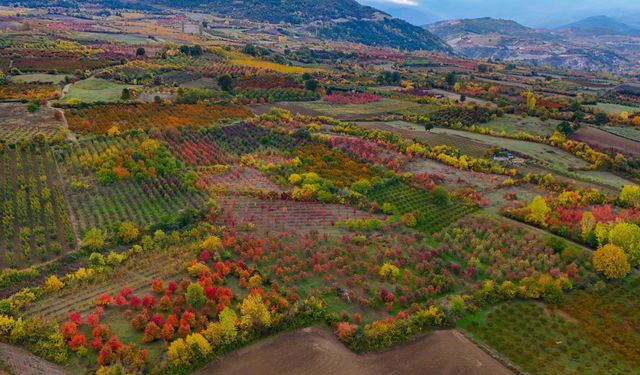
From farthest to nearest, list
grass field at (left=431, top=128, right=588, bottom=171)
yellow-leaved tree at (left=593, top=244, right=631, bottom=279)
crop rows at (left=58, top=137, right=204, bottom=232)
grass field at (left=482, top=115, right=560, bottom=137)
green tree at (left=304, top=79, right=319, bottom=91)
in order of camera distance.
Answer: green tree at (left=304, top=79, right=319, bottom=91) → grass field at (left=482, top=115, right=560, bottom=137) → grass field at (left=431, top=128, right=588, bottom=171) → crop rows at (left=58, top=137, right=204, bottom=232) → yellow-leaved tree at (left=593, top=244, right=631, bottom=279)

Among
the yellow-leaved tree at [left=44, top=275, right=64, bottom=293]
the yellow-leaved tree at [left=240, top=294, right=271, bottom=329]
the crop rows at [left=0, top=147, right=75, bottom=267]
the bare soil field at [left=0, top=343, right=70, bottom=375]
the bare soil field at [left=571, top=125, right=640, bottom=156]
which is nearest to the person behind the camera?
the bare soil field at [left=0, top=343, right=70, bottom=375]

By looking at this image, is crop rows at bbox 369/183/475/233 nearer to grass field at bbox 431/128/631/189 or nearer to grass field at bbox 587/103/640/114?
grass field at bbox 431/128/631/189

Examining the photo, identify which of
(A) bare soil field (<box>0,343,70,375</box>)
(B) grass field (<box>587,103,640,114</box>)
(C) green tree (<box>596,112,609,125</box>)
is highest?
(B) grass field (<box>587,103,640,114</box>)

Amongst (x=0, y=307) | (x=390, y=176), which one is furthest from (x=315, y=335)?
(x=390, y=176)

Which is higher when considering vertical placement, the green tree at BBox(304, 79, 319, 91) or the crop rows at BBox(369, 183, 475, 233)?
the green tree at BBox(304, 79, 319, 91)

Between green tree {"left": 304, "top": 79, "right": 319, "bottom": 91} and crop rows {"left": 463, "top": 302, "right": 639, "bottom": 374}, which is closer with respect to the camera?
crop rows {"left": 463, "top": 302, "right": 639, "bottom": 374}

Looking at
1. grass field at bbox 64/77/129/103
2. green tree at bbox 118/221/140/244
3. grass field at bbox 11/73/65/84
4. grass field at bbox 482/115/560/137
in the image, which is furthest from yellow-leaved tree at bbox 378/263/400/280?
grass field at bbox 11/73/65/84

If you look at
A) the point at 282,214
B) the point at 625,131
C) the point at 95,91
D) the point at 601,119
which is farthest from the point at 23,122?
the point at 625,131
